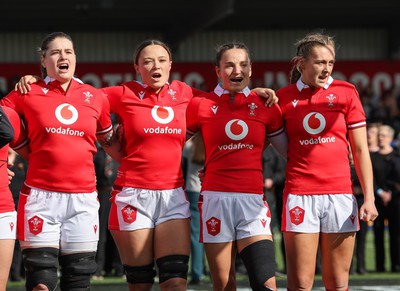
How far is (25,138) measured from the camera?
735 centimetres

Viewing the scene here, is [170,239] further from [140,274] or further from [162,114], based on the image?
[162,114]

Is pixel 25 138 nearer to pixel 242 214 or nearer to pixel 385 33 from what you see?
pixel 242 214

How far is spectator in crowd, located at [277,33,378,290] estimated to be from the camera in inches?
293

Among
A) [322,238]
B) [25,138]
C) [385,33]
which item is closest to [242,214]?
[322,238]

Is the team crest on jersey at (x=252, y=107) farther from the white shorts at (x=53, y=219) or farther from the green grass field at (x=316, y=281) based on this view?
the green grass field at (x=316, y=281)

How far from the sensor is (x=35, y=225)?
7.14 meters

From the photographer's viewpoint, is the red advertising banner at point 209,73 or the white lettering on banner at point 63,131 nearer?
the white lettering on banner at point 63,131

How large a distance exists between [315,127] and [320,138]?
9cm

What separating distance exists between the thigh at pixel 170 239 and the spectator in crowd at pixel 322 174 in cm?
77

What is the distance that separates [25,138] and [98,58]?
16.4 meters

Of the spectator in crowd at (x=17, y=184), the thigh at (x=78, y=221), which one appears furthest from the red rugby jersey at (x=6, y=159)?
the spectator in crowd at (x=17, y=184)

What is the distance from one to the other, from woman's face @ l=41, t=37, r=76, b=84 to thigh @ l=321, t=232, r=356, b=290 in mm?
2249

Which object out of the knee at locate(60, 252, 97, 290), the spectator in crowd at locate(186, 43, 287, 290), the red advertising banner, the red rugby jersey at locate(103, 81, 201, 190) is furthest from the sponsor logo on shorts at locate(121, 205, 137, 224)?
the red advertising banner

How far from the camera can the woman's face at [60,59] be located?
24.0ft
